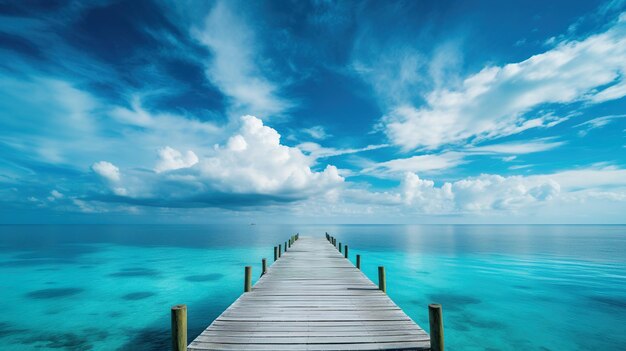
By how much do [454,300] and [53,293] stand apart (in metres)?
30.0

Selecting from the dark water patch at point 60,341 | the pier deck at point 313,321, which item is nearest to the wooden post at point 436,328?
the pier deck at point 313,321

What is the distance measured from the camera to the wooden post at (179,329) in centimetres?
659

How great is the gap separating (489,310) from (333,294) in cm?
1261

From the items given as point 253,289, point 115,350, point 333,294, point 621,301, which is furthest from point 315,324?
point 621,301

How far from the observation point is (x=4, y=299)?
20.4 meters

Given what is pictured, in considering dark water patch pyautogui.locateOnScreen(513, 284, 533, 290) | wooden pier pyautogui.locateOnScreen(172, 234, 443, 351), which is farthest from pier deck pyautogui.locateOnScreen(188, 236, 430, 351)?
dark water patch pyautogui.locateOnScreen(513, 284, 533, 290)

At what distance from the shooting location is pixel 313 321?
8594 millimetres

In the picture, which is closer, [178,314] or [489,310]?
[178,314]

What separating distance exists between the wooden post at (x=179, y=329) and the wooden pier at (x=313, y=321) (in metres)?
0.03

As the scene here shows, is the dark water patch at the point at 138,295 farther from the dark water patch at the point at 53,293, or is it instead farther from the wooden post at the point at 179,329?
the wooden post at the point at 179,329

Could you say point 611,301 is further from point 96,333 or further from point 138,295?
point 138,295

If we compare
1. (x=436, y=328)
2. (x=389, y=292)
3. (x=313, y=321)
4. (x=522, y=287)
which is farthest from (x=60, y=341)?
(x=522, y=287)

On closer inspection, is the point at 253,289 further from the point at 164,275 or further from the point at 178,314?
the point at 164,275

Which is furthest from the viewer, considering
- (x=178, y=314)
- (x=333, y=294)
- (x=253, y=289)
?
(x=253, y=289)
